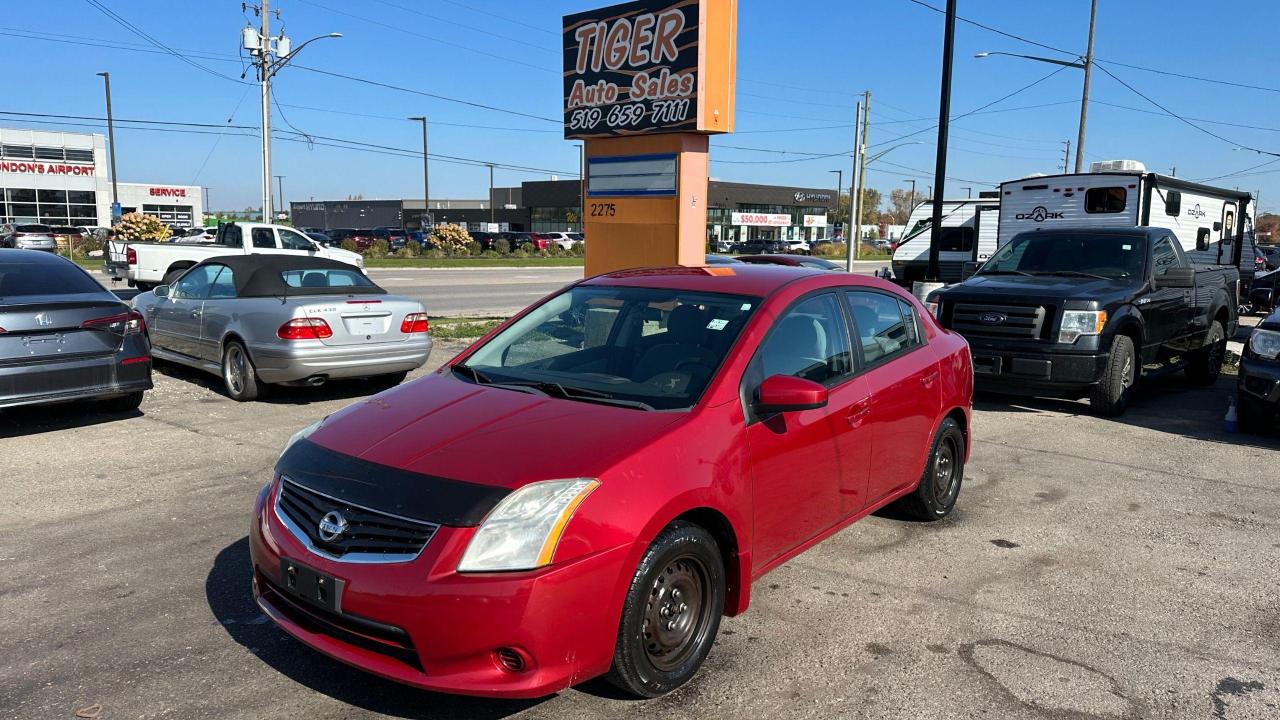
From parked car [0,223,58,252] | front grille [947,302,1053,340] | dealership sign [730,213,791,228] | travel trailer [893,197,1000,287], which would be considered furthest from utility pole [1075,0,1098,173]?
dealership sign [730,213,791,228]

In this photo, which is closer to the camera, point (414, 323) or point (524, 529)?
point (524, 529)

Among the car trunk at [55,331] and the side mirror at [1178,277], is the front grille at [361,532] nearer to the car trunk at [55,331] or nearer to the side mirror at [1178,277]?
the car trunk at [55,331]

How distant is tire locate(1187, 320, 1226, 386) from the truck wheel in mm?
2613

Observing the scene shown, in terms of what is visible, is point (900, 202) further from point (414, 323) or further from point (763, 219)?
point (414, 323)

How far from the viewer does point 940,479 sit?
18.8 feet

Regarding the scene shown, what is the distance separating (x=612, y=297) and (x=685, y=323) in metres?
0.58

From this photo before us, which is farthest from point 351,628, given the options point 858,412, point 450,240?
point 450,240

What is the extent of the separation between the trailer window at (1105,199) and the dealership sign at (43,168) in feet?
226

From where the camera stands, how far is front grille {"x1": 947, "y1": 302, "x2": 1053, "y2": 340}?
8992 mm

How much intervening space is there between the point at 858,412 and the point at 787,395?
944mm

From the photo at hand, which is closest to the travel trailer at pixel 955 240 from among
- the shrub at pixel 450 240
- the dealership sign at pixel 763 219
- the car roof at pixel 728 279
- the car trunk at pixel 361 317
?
the car trunk at pixel 361 317

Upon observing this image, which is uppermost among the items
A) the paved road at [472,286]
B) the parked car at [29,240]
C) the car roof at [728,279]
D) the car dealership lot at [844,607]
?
the car roof at [728,279]

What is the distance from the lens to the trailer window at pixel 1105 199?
14.8 meters

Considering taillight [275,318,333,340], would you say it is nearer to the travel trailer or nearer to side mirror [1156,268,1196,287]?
side mirror [1156,268,1196,287]
